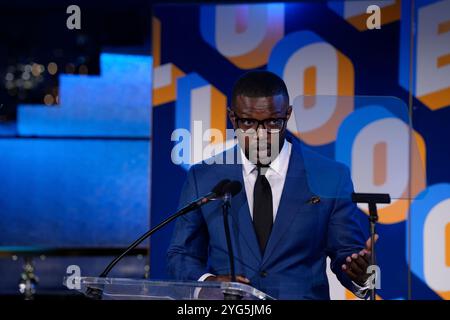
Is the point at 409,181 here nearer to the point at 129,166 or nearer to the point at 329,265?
the point at 329,265

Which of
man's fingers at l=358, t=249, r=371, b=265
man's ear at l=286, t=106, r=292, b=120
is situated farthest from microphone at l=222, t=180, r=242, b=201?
man's fingers at l=358, t=249, r=371, b=265

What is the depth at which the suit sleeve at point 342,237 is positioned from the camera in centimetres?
279

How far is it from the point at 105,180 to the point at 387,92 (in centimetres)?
202

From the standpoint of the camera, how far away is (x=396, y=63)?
3822 mm

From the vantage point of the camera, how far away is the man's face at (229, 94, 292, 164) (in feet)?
9.34

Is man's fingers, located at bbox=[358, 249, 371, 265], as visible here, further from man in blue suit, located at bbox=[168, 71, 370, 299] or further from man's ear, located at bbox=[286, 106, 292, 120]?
man's ear, located at bbox=[286, 106, 292, 120]

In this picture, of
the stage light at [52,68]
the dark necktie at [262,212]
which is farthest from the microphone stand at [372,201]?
the stage light at [52,68]

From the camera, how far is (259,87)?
2.91 m

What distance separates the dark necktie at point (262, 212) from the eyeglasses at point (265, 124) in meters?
0.18

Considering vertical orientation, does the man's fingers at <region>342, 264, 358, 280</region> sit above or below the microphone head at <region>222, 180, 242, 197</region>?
below

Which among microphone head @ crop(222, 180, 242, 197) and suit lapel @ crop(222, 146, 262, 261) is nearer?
microphone head @ crop(222, 180, 242, 197)

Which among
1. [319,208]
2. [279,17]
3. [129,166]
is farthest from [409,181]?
[129,166]

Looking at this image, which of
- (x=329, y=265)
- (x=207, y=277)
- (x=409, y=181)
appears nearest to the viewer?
(x=207, y=277)

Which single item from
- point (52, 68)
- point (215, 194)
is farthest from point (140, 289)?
point (52, 68)
